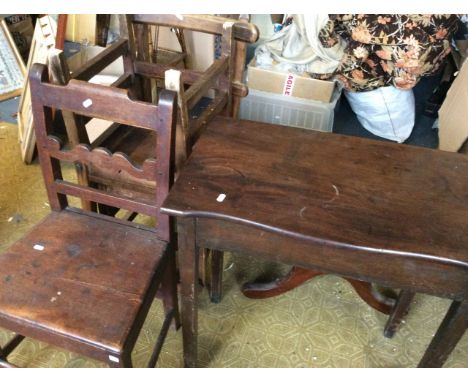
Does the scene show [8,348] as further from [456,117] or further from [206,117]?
[456,117]

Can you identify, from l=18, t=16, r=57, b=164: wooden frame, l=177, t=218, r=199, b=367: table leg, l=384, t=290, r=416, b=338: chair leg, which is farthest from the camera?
l=18, t=16, r=57, b=164: wooden frame

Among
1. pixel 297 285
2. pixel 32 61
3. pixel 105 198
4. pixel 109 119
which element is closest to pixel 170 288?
pixel 105 198

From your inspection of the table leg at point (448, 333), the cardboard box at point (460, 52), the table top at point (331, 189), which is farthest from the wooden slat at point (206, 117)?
the cardboard box at point (460, 52)

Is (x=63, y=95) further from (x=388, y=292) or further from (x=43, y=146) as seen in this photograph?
(x=388, y=292)

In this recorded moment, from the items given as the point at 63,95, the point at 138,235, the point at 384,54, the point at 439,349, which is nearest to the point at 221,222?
the point at 138,235

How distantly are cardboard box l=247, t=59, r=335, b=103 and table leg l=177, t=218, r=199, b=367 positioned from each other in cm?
149

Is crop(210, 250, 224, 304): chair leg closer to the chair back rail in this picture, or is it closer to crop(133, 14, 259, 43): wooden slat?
the chair back rail

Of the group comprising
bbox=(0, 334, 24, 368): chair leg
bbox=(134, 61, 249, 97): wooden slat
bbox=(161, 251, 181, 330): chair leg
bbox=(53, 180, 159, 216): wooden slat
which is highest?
bbox=(134, 61, 249, 97): wooden slat

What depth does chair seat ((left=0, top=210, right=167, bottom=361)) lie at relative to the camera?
3.26ft

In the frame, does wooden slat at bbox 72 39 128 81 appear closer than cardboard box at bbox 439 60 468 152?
Yes

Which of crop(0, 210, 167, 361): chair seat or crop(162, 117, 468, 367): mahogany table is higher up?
crop(162, 117, 468, 367): mahogany table

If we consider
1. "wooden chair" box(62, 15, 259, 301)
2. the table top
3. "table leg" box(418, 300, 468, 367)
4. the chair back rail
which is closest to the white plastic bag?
"wooden chair" box(62, 15, 259, 301)

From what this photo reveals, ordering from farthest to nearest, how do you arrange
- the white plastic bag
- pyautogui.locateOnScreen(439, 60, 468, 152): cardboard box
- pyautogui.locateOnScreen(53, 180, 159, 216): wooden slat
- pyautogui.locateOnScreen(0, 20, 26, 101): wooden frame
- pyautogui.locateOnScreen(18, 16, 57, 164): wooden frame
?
pyautogui.locateOnScreen(0, 20, 26, 101): wooden frame < the white plastic bag < pyautogui.locateOnScreen(18, 16, 57, 164): wooden frame < pyautogui.locateOnScreen(439, 60, 468, 152): cardboard box < pyautogui.locateOnScreen(53, 180, 159, 216): wooden slat

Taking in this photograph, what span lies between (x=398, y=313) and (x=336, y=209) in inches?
29.6
